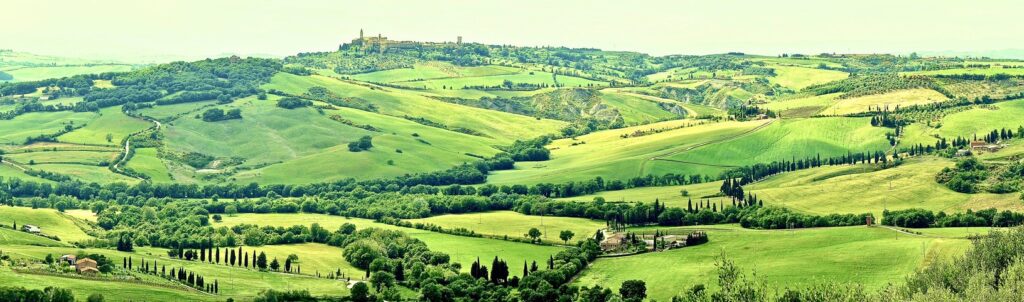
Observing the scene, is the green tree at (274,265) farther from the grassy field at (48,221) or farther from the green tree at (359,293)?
the grassy field at (48,221)

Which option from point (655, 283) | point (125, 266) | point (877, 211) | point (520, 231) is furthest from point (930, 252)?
point (125, 266)

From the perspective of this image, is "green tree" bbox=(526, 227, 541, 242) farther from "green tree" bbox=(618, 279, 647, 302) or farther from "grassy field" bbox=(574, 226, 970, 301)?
"green tree" bbox=(618, 279, 647, 302)

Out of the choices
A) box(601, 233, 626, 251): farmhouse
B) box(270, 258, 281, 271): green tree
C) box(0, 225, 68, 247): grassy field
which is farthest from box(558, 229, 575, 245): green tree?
box(0, 225, 68, 247): grassy field

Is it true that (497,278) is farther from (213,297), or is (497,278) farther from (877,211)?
(877,211)

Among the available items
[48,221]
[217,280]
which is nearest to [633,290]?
[217,280]

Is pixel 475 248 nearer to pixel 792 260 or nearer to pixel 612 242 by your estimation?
pixel 612 242

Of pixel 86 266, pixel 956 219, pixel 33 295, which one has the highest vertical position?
pixel 33 295
